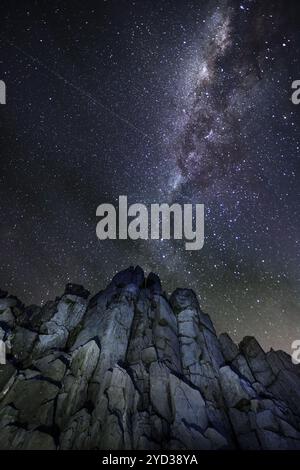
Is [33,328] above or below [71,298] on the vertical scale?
below

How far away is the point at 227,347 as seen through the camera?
37562 millimetres

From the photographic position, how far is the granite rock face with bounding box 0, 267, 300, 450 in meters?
21.6

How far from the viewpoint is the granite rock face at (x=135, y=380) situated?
21609mm

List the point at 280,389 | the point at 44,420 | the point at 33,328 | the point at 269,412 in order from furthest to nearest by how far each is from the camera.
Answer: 1. the point at 33,328
2. the point at 280,389
3. the point at 269,412
4. the point at 44,420

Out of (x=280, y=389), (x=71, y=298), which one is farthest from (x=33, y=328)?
(x=280, y=389)

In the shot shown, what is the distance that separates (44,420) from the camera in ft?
76.6

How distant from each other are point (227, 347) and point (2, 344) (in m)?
30.1

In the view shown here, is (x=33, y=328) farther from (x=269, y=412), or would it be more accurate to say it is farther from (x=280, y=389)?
(x=280, y=389)

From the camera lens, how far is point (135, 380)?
26547 mm

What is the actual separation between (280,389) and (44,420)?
27.2 m
